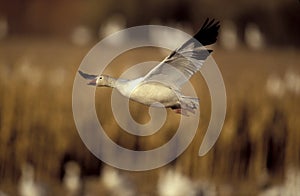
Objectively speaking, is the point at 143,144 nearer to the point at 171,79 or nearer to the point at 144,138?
the point at 144,138

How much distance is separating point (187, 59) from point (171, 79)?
0.07 m

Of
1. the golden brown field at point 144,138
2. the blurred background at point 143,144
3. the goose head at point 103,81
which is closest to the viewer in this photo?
the goose head at point 103,81

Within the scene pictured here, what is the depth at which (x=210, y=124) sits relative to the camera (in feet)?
18.3

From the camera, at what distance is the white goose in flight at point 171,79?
2.09 metres

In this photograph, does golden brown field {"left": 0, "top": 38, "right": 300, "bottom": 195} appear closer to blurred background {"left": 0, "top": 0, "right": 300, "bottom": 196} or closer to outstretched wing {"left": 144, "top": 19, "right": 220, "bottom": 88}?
blurred background {"left": 0, "top": 0, "right": 300, "bottom": 196}

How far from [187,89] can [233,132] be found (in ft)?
1.30

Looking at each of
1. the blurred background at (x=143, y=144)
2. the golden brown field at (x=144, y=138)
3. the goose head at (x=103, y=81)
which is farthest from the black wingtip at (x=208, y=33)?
the golden brown field at (x=144, y=138)

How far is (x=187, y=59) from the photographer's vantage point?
7.36 ft

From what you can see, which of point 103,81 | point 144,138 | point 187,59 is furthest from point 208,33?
point 144,138

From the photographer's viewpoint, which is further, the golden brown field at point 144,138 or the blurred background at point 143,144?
the golden brown field at point 144,138

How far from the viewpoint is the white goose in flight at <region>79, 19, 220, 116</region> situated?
6.87ft

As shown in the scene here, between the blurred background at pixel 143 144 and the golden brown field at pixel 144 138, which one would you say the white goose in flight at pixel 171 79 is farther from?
the golden brown field at pixel 144 138

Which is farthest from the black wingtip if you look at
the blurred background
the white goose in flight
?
the blurred background

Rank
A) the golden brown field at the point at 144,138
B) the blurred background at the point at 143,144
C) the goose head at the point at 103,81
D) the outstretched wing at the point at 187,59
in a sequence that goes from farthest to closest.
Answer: the golden brown field at the point at 144,138 → the blurred background at the point at 143,144 → the outstretched wing at the point at 187,59 → the goose head at the point at 103,81
